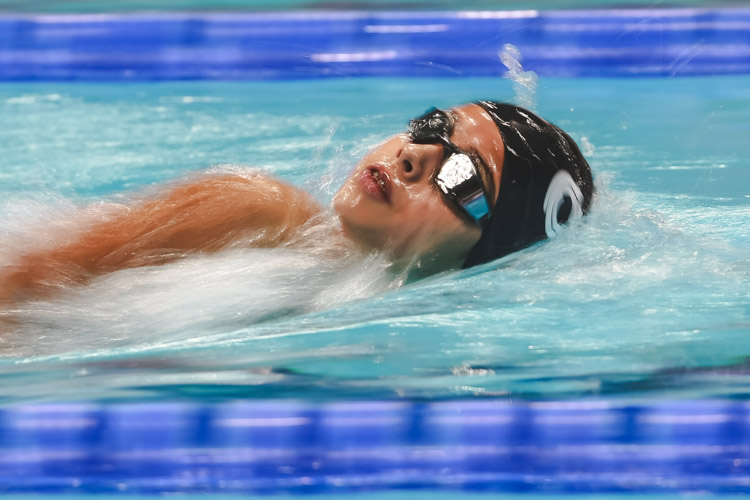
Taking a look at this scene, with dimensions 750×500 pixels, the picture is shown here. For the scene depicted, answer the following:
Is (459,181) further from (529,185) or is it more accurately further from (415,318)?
(415,318)

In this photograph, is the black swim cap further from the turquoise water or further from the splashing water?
the splashing water

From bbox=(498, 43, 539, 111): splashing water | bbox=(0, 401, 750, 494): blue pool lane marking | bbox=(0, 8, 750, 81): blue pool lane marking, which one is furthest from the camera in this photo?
bbox=(0, 8, 750, 81): blue pool lane marking

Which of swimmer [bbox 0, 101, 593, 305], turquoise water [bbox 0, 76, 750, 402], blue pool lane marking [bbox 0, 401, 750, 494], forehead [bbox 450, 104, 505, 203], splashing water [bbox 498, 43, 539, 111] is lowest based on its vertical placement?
blue pool lane marking [bbox 0, 401, 750, 494]

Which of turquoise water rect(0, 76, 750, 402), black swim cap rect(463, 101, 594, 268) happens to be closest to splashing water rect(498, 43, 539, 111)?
turquoise water rect(0, 76, 750, 402)

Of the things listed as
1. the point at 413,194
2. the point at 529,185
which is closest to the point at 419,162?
the point at 413,194

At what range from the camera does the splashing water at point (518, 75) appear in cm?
302

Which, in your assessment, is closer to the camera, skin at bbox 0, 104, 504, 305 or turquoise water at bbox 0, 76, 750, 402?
turquoise water at bbox 0, 76, 750, 402

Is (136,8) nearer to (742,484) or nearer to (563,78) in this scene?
(563,78)

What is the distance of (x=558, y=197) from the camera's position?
174 centimetres

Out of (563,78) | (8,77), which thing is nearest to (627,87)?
(563,78)

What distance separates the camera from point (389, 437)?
4.74 ft

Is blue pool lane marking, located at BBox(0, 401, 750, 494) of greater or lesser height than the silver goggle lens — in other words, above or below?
below

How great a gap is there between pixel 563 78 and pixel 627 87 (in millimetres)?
205

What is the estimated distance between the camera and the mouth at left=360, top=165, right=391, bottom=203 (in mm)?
1688
